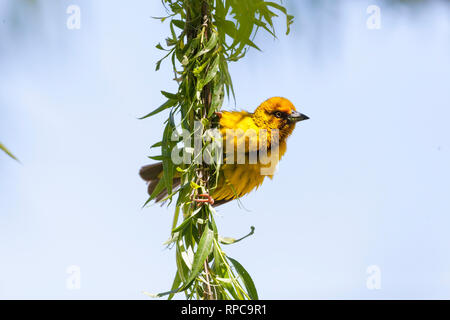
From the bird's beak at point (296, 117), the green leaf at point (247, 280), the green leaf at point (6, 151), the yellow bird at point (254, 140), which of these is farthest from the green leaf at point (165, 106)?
the green leaf at point (6, 151)

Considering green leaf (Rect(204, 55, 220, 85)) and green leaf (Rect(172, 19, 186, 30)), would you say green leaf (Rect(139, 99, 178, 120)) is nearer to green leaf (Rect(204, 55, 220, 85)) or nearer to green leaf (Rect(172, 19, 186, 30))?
green leaf (Rect(204, 55, 220, 85))

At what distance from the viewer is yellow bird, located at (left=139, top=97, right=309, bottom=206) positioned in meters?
2.45

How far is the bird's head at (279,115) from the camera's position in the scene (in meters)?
2.73

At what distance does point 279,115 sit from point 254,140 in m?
0.32

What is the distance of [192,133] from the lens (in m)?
1.77

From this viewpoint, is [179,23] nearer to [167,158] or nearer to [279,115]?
[167,158]

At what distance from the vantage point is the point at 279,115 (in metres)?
2.76

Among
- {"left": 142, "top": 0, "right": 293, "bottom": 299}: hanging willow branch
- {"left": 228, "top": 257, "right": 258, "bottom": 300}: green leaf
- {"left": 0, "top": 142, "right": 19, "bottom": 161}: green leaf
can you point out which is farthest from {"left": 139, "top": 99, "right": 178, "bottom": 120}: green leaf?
{"left": 0, "top": 142, "right": 19, "bottom": 161}: green leaf

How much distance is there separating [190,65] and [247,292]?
3.04 feet

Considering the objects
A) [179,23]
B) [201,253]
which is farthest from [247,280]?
[179,23]

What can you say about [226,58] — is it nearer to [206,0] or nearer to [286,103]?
[206,0]

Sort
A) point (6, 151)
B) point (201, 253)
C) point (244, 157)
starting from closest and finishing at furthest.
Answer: point (6, 151) < point (201, 253) < point (244, 157)
